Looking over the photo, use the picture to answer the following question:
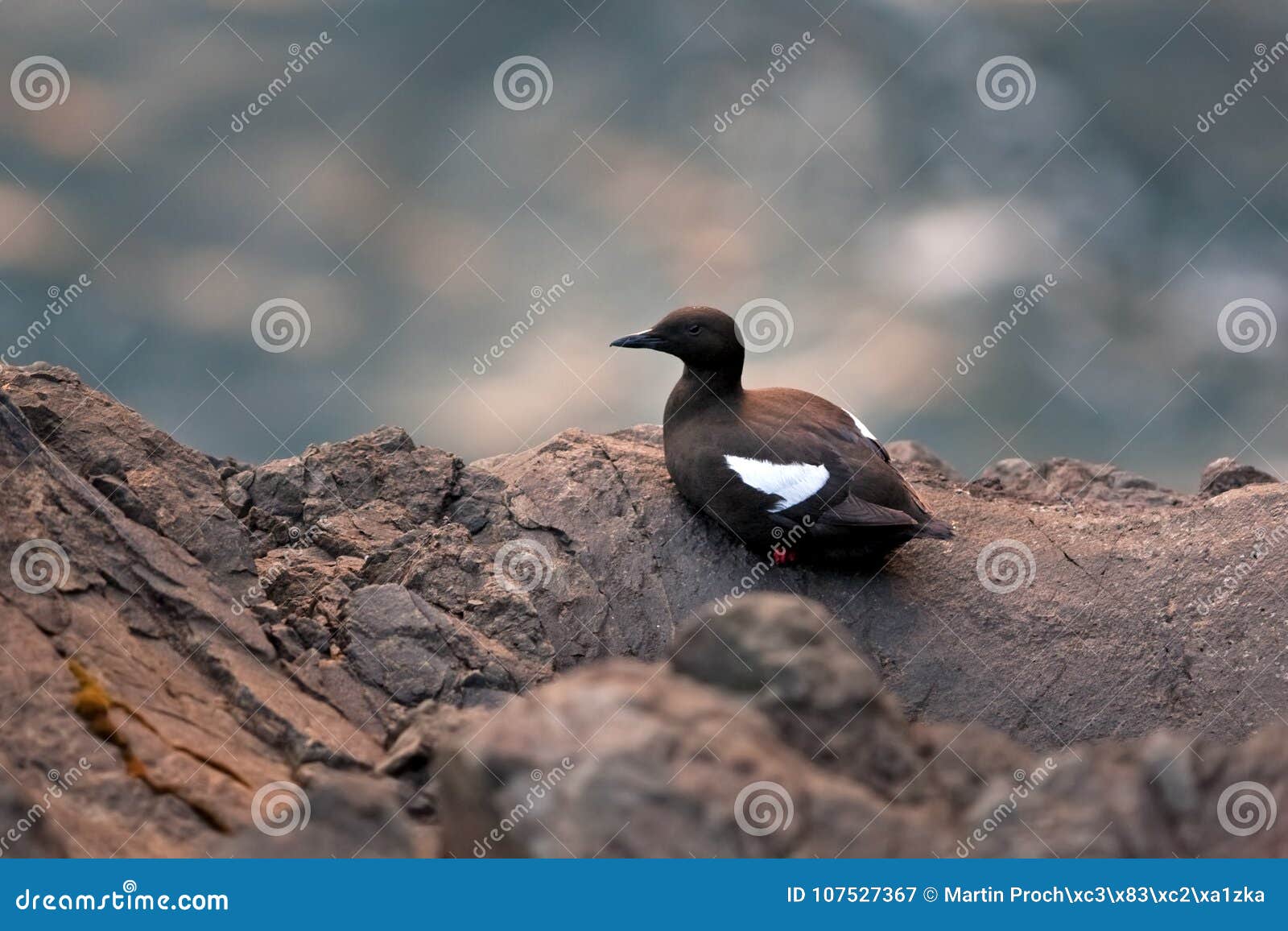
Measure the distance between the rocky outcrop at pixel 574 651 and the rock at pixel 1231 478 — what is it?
23cm

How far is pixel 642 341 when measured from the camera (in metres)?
11.1

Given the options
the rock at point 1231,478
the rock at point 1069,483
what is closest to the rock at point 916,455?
the rock at point 1069,483

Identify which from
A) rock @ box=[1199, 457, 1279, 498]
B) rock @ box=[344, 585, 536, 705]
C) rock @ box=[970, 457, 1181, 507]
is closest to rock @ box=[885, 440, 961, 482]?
rock @ box=[970, 457, 1181, 507]

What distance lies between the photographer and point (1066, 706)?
1022 cm

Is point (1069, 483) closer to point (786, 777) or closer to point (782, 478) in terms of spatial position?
point (782, 478)

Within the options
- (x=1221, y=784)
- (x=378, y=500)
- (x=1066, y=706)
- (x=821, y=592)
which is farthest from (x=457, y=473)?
(x=1221, y=784)

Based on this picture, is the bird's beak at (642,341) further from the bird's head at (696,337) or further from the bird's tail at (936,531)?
the bird's tail at (936,531)

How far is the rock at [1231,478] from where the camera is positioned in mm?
12797

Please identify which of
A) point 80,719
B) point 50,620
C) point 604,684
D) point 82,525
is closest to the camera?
point 604,684

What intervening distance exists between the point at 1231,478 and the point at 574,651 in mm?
6820

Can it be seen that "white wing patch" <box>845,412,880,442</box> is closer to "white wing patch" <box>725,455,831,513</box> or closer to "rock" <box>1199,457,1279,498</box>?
"white wing patch" <box>725,455,831,513</box>

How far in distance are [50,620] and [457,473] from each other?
13.4 feet

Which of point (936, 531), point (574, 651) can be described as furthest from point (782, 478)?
point (574, 651)

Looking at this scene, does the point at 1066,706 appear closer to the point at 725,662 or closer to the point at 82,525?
the point at 725,662
